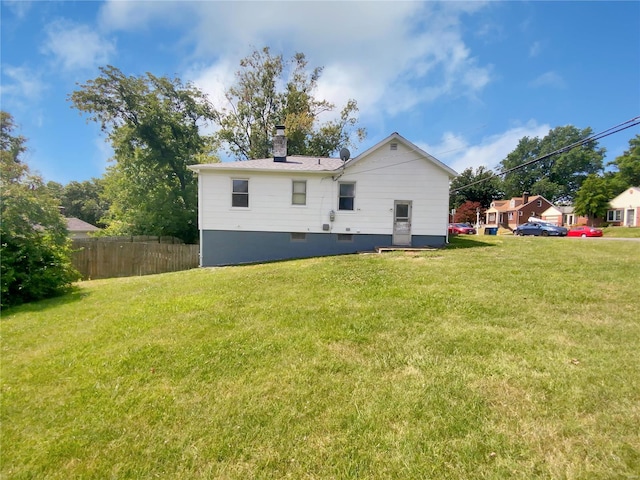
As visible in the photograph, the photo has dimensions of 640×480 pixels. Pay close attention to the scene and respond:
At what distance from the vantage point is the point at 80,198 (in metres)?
50.3

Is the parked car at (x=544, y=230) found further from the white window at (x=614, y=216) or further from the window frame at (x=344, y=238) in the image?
the window frame at (x=344, y=238)

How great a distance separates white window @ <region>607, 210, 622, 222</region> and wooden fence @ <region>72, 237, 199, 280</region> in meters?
49.3

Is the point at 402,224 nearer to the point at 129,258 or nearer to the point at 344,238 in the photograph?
the point at 344,238

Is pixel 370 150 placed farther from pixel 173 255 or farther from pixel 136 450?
pixel 136 450

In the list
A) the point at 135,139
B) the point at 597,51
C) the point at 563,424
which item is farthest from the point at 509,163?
the point at 563,424

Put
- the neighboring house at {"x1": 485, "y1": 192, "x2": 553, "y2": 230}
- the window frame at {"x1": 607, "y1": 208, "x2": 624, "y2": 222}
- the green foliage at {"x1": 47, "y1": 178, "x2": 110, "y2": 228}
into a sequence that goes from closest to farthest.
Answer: the window frame at {"x1": 607, "y1": 208, "x2": 624, "y2": 222}
the green foliage at {"x1": 47, "y1": 178, "x2": 110, "y2": 228}
the neighboring house at {"x1": 485, "y1": 192, "x2": 553, "y2": 230}

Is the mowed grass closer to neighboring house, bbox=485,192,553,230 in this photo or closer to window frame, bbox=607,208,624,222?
window frame, bbox=607,208,624,222

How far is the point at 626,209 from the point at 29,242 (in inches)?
2107

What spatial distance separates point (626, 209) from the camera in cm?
3719

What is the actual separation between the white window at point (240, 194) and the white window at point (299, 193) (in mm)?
2020

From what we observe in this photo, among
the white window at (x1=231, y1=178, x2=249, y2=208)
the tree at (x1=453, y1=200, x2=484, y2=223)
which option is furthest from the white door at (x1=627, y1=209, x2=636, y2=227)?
the white window at (x1=231, y1=178, x2=249, y2=208)

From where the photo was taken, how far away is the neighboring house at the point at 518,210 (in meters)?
48.1

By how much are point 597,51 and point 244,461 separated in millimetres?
14139

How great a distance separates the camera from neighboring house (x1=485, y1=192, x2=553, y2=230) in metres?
48.1
